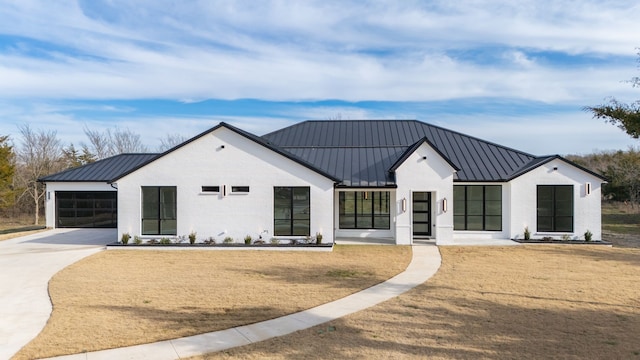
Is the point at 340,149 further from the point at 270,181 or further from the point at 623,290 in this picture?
the point at 623,290

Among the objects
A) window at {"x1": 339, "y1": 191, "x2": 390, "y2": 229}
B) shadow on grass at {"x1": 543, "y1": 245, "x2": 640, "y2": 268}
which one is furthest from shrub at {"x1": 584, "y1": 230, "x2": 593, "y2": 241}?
window at {"x1": 339, "y1": 191, "x2": 390, "y2": 229}

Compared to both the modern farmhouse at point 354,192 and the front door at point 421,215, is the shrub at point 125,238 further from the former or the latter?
the front door at point 421,215

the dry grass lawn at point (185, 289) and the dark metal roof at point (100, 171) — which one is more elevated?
the dark metal roof at point (100, 171)

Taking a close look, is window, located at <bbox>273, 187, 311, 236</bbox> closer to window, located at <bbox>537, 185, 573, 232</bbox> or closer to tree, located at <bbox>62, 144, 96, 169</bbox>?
window, located at <bbox>537, 185, 573, 232</bbox>

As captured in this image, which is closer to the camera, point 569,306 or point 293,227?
point 569,306

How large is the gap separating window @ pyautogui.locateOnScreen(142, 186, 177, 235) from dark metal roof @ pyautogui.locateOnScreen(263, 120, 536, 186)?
7.46m

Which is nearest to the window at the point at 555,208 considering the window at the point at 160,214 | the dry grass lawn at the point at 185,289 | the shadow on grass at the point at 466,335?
the dry grass lawn at the point at 185,289

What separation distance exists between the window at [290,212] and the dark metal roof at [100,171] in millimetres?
10543

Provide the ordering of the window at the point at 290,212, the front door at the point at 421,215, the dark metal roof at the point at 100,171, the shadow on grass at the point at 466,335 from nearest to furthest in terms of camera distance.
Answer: the shadow on grass at the point at 466,335 → the window at the point at 290,212 → the front door at the point at 421,215 → the dark metal roof at the point at 100,171

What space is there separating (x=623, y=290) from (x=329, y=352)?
865cm

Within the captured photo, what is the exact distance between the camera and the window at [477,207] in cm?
2042

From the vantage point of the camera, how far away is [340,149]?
77.0 ft

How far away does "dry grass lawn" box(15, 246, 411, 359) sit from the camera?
7.65 metres

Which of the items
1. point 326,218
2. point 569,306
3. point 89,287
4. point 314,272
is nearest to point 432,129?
point 326,218
